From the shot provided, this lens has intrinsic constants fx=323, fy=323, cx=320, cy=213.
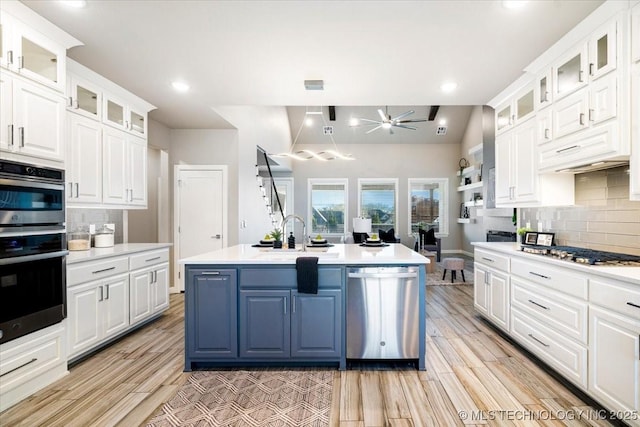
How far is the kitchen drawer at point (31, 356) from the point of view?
211cm

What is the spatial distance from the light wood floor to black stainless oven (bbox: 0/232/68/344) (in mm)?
541

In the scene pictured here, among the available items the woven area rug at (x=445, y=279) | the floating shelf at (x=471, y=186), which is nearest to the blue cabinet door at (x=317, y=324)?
the woven area rug at (x=445, y=279)

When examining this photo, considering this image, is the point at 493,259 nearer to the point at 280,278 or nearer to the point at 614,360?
the point at 614,360

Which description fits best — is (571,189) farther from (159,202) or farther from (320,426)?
(159,202)

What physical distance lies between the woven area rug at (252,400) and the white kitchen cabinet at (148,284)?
130 centimetres

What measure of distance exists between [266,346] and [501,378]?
1904 mm

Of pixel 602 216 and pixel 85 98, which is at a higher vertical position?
pixel 85 98

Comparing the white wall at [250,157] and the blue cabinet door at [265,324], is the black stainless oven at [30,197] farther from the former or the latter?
the white wall at [250,157]

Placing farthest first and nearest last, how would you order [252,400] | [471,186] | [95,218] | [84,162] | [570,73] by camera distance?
[471,186] → [95,218] → [84,162] → [570,73] → [252,400]

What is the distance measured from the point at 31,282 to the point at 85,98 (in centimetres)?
188

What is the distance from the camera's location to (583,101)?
98.8 inches

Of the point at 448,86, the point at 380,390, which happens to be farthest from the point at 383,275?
the point at 448,86

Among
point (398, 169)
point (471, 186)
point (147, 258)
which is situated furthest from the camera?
point (398, 169)

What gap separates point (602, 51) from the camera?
90.8 inches
